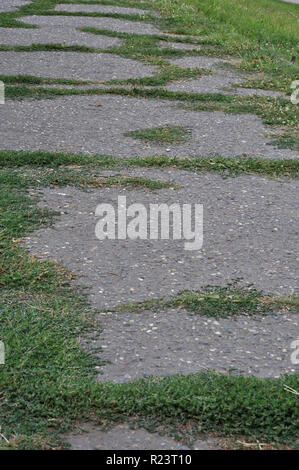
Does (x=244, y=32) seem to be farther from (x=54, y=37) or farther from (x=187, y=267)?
(x=187, y=267)

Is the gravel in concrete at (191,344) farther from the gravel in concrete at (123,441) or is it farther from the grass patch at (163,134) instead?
the grass patch at (163,134)

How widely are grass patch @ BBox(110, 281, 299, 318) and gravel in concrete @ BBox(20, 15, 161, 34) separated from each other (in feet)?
23.2

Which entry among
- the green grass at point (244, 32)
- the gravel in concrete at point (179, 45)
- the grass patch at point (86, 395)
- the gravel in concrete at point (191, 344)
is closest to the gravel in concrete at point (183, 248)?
the gravel in concrete at point (191, 344)

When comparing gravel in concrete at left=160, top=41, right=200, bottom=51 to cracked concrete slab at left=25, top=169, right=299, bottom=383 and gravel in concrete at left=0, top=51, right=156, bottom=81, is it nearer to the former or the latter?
gravel in concrete at left=0, top=51, right=156, bottom=81

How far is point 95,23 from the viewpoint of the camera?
10.2m

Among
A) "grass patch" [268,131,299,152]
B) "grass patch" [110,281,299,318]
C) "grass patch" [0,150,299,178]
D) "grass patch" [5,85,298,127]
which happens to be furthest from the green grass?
"grass patch" [110,281,299,318]

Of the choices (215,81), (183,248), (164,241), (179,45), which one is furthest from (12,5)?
(183,248)

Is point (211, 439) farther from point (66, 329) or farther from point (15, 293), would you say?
point (15, 293)

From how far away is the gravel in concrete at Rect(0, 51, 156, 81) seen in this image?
24.0ft

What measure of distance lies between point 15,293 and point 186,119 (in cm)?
332

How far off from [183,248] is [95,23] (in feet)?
23.8

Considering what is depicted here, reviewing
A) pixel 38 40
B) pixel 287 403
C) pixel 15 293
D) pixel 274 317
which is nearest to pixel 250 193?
pixel 274 317

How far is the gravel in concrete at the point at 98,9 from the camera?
11266 mm

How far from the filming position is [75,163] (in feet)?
16.1
